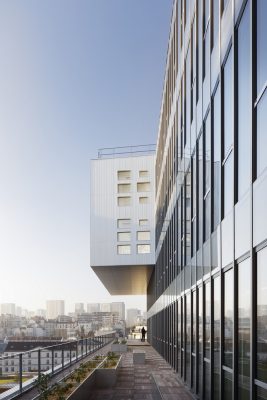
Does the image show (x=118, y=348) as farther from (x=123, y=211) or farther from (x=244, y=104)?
(x=244, y=104)

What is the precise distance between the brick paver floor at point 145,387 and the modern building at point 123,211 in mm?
16835

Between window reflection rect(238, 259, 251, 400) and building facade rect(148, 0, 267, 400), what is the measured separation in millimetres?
16

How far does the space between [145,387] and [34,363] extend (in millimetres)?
4676

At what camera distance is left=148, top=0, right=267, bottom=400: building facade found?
25.3ft

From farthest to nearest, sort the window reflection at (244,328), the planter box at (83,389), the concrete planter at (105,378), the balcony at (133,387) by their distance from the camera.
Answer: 1. the concrete planter at (105,378)
2. the balcony at (133,387)
3. the planter box at (83,389)
4. the window reflection at (244,328)

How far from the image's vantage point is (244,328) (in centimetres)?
850

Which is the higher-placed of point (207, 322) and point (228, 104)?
point (228, 104)

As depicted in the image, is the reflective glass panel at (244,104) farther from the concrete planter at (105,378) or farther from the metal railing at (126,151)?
the metal railing at (126,151)

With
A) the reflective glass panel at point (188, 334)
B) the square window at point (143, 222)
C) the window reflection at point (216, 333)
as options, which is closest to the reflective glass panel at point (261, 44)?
the window reflection at point (216, 333)

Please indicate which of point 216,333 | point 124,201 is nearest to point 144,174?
point 124,201

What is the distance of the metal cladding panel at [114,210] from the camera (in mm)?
38594

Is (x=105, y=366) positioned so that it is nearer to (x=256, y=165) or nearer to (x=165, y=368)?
(x=165, y=368)

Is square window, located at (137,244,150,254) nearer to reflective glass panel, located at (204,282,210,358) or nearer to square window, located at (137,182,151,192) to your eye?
square window, located at (137,182,151,192)

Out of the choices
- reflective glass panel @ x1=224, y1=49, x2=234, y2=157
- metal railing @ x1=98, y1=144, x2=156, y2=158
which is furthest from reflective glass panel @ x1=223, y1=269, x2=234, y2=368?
metal railing @ x1=98, y1=144, x2=156, y2=158
